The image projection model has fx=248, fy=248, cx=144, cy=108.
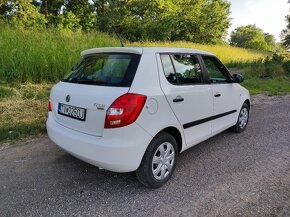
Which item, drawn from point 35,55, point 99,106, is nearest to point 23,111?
point 35,55

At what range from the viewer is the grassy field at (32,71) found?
16.5ft

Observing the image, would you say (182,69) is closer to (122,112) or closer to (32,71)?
(122,112)

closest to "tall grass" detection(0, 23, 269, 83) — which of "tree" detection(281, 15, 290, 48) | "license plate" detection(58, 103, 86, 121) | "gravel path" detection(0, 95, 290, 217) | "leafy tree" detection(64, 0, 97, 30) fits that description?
"gravel path" detection(0, 95, 290, 217)

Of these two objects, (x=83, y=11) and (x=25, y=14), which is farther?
(x=83, y=11)

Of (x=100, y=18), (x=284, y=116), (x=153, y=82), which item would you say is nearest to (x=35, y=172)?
(x=153, y=82)

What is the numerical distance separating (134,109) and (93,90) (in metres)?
0.53

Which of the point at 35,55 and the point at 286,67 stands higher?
the point at 286,67

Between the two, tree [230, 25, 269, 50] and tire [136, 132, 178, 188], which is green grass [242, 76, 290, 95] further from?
tree [230, 25, 269, 50]

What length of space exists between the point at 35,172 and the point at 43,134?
1440 millimetres

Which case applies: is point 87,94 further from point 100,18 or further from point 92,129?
point 100,18

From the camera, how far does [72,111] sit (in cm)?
288

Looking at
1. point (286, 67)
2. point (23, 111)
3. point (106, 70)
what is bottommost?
point (23, 111)

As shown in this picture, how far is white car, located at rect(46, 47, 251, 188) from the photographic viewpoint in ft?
8.38

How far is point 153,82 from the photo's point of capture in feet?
9.21
